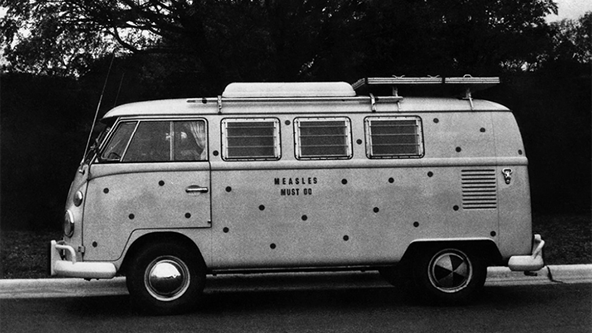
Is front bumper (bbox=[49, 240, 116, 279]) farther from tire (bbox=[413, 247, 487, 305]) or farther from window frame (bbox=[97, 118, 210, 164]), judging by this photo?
tire (bbox=[413, 247, 487, 305])

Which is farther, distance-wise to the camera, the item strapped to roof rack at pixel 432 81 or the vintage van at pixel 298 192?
the item strapped to roof rack at pixel 432 81

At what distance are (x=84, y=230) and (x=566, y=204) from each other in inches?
599

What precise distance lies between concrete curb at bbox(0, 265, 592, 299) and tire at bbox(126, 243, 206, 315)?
4.84ft

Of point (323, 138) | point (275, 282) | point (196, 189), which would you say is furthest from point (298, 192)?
point (275, 282)

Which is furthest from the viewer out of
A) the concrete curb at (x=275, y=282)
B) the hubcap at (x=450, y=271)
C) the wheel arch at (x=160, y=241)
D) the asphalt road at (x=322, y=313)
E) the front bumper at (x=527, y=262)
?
the concrete curb at (x=275, y=282)

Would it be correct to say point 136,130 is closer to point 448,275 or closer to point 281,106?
point 281,106

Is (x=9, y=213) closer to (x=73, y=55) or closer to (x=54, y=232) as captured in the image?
(x=54, y=232)

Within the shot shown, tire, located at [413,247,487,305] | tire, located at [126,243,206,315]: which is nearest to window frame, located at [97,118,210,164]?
tire, located at [126,243,206,315]

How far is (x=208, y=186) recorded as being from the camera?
8.44 meters

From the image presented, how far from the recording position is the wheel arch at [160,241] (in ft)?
27.6

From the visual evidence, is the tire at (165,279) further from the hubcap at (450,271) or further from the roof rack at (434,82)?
the roof rack at (434,82)

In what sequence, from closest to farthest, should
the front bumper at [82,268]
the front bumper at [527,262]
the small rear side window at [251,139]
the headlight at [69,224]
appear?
1. the front bumper at [82,268]
2. the headlight at [69,224]
3. the small rear side window at [251,139]
4. the front bumper at [527,262]

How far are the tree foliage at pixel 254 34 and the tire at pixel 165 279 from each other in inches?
314

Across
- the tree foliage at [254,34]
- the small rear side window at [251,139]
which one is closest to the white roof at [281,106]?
the small rear side window at [251,139]
